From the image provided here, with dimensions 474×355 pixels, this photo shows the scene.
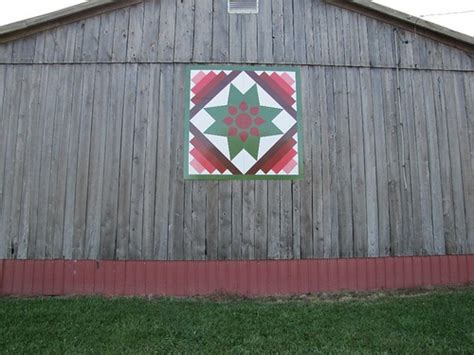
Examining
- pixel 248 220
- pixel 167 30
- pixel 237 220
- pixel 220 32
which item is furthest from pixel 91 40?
pixel 248 220

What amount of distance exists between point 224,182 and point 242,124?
107 centimetres

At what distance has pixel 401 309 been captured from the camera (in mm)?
5430

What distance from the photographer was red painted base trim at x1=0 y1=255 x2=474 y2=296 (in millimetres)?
6371

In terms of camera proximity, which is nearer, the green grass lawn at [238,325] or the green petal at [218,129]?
the green grass lawn at [238,325]

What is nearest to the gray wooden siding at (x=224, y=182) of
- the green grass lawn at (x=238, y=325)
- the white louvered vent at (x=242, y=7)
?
the white louvered vent at (x=242, y=7)

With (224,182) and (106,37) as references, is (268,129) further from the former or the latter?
(106,37)

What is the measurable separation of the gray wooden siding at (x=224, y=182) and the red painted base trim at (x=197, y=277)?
184 millimetres

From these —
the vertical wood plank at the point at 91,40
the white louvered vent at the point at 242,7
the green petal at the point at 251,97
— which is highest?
the white louvered vent at the point at 242,7

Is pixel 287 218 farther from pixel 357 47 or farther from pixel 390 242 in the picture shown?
pixel 357 47

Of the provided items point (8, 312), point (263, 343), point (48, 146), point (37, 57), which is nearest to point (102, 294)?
point (8, 312)

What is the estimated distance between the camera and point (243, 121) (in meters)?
6.78

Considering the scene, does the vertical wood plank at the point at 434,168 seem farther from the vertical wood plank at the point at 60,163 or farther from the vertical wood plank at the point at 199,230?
the vertical wood plank at the point at 60,163

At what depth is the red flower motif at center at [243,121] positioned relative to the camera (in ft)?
22.1

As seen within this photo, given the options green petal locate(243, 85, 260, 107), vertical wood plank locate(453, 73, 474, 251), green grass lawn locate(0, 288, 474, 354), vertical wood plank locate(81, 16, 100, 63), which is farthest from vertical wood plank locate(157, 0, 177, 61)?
vertical wood plank locate(453, 73, 474, 251)
